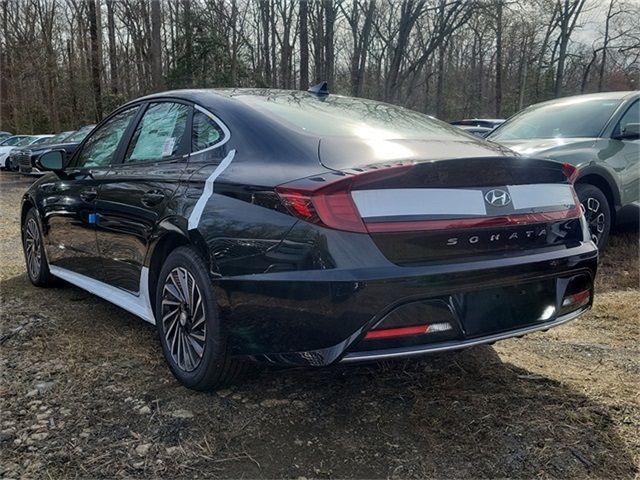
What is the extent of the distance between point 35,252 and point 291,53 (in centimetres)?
3071

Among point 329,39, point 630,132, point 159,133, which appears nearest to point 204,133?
point 159,133

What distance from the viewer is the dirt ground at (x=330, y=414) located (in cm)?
209

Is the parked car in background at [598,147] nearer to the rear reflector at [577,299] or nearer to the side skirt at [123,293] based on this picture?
the rear reflector at [577,299]

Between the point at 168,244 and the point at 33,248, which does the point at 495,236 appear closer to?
the point at 168,244

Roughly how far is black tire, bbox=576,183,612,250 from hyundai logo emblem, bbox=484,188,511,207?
10.6 feet

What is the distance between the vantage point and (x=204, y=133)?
2.83 m

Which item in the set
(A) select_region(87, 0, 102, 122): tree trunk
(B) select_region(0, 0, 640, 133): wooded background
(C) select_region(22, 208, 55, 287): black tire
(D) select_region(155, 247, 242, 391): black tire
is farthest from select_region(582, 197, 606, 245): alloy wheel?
(A) select_region(87, 0, 102, 122): tree trunk

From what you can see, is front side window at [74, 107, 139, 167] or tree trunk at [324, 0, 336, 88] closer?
front side window at [74, 107, 139, 167]

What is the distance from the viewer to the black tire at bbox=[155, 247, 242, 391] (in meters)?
2.44

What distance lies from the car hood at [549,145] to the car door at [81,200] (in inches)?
137

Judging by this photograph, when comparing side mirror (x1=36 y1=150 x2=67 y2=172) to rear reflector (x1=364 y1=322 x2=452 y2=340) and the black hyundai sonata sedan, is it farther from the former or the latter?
rear reflector (x1=364 y1=322 x2=452 y2=340)

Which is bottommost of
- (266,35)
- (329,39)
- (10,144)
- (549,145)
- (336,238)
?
(336,238)

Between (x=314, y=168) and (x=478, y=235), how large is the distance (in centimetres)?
70

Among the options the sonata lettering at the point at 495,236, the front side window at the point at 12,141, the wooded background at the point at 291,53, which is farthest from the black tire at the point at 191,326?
the front side window at the point at 12,141
